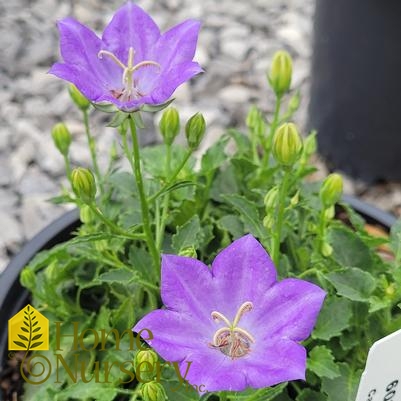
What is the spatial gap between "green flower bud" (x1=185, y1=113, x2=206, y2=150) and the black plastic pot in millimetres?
387

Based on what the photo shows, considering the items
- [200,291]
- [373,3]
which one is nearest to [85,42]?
[200,291]

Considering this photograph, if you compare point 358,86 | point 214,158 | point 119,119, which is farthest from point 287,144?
point 358,86

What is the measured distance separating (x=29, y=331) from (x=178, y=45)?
42cm

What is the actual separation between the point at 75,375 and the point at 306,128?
4.25ft

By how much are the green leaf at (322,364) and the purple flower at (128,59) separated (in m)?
0.37

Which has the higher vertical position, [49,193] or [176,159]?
[176,159]

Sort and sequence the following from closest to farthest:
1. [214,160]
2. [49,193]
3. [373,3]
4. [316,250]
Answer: [316,250] < [214,160] < [373,3] < [49,193]

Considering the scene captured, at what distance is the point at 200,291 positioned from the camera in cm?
80

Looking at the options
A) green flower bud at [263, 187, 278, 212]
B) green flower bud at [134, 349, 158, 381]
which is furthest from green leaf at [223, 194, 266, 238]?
green flower bud at [134, 349, 158, 381]

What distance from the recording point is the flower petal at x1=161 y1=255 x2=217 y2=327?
2.49 feet

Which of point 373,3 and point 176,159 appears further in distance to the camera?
point 373,3

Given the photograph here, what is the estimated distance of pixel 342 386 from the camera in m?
0.95

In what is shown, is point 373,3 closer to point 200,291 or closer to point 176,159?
point 176,159

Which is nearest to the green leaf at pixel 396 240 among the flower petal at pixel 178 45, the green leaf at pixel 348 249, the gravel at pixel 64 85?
the green leaf at pixel 348 249
